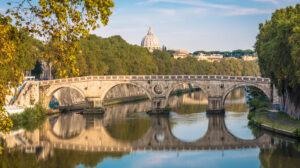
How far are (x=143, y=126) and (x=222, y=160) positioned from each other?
17.4m

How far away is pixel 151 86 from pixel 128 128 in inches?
602

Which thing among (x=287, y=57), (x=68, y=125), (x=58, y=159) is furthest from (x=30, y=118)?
(x=287, y=57)

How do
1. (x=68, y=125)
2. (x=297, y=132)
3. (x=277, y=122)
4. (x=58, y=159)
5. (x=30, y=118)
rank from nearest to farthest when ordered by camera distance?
(x=58, y=159) < (x=297, y=132) < (x=277, y=122) < (x=68, y=125) < (x=30, y=118)

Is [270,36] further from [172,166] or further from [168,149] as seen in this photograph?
[172,166]

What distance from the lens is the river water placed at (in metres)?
30.5

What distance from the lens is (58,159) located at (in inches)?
1251

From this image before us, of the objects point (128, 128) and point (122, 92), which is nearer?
point (128, 128)

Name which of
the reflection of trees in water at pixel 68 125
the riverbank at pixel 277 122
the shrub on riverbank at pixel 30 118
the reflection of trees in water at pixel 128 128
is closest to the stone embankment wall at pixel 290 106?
the riverbank at pixel 277 122

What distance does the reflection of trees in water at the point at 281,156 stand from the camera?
28.5m

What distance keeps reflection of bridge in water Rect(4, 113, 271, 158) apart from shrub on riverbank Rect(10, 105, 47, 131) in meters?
1.54

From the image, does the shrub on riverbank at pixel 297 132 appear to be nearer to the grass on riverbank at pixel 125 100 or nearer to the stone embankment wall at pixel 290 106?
the stone embankment wall at pixel 290 106

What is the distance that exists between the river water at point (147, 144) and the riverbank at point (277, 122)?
0.72 metres

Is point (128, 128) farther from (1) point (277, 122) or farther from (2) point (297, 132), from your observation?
(2) point (297, 132)

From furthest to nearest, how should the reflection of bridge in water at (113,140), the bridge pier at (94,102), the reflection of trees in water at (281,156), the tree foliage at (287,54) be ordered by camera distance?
the bridge pier at (94,102) → the reflection of bridge in water at (113,140) → the tree foliage at (287,54) → the reflection of trees in water at (281,156)
